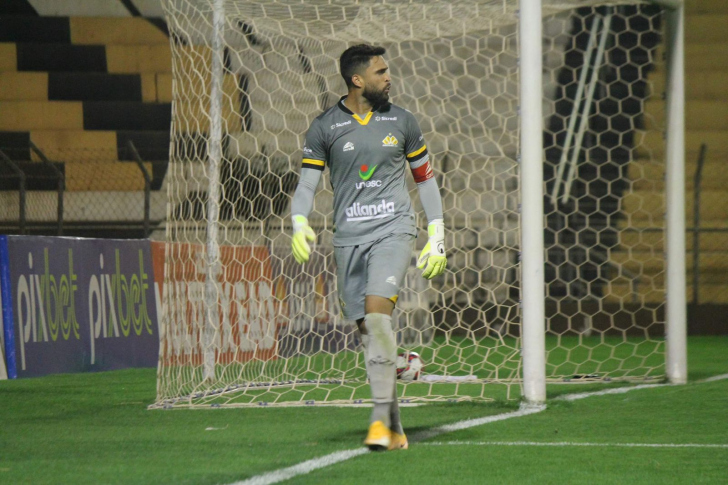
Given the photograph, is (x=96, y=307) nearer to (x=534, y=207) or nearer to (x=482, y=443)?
(x=534, y=207)

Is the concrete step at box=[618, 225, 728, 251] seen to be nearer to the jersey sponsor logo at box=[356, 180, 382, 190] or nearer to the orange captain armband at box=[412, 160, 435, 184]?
the orange captain armband at box=[412, 160, 435, 184]

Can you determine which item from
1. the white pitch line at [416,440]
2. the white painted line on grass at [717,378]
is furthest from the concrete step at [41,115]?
the white pitch line at [416,440]

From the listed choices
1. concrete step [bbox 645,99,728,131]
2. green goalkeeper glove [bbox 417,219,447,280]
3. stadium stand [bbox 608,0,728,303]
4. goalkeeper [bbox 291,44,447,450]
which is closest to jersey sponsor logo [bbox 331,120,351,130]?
goalkeeper [bbox 291,44,447,450]

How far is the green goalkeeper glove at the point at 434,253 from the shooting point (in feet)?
13.8

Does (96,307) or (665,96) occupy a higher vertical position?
(665,96)

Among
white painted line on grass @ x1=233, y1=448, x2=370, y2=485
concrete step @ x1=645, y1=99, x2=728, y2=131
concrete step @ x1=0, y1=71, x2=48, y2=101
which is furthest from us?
concrete step @ x1=0, y1=71, x2=48, y2=101

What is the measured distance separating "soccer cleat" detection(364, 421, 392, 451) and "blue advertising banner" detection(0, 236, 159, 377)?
13.4 ft

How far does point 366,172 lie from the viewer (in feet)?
13.7

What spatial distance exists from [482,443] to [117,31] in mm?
11484

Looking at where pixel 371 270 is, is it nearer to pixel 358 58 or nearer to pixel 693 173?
pixel 358 58

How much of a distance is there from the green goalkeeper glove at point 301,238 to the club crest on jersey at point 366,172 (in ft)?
0.95

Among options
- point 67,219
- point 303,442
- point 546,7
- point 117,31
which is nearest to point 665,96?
point 546,7

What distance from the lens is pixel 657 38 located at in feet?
45.7

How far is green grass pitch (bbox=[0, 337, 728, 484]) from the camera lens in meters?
3.45
